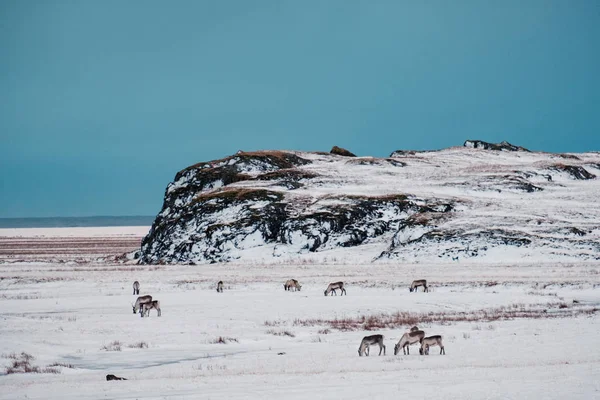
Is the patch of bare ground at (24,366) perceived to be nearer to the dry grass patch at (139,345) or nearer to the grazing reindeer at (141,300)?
the dry grass patch at (139,345)

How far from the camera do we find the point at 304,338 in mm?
26734

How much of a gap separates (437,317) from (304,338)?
826cm

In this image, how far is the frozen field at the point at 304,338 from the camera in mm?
16484

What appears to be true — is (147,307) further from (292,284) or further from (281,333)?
(292,284)

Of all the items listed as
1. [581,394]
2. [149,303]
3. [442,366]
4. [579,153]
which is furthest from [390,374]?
[579,153]

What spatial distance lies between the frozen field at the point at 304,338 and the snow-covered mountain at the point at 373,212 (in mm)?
18402

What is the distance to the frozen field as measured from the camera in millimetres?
16484

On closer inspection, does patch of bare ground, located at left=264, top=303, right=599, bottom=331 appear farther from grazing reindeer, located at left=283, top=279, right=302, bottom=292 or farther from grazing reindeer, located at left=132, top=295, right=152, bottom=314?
grazing reindeer, located at left=283, top=279, right=302, bottom=292

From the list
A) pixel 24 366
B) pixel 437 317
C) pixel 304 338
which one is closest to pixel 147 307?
pixel 304 338

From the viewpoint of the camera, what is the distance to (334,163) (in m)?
122

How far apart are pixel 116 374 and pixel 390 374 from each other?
8.26m

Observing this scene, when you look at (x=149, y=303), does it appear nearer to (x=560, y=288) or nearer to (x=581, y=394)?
(x=581, y=394)

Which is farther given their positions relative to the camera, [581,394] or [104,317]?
[104,317]

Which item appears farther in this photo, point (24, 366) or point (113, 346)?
point (113, 346)
